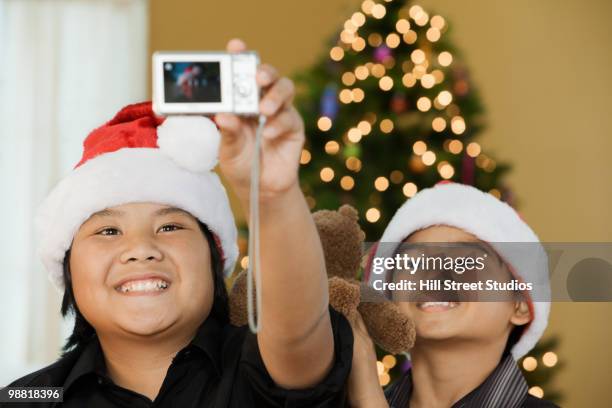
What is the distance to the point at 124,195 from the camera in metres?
1.51

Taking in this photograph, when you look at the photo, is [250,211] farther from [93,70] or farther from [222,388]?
[93,70]

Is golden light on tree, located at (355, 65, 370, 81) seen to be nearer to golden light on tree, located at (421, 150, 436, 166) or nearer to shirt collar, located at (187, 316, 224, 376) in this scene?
golden light on tree, located at (421, 150, 436, 166)

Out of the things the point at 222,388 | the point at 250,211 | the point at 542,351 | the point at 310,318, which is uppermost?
Result: the point at 250,211

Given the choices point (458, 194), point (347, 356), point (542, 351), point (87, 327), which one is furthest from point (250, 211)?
point (542, 351)

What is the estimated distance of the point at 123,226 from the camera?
1498 mm

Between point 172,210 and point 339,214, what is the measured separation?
12.2 inches

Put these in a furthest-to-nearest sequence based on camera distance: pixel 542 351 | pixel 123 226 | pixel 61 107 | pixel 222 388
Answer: pixel 61 107 < pixel 542 351 < pixel 123 226 < pixel 222 388

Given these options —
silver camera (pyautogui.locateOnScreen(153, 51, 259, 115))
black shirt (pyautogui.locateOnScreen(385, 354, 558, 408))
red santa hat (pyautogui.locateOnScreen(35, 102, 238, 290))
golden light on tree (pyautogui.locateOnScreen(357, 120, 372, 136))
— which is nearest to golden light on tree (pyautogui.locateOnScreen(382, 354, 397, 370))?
golden light on tree (pyautogui.locateOnScreen(357, 120, 372, 136))

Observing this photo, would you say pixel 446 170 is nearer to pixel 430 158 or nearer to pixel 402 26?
pixel 430 158

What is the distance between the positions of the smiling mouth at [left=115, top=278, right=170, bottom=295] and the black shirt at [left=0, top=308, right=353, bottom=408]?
0.11m

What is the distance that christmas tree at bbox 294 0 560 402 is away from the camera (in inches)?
126

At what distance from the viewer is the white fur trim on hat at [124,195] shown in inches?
59.6

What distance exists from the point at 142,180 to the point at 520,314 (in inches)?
32.7

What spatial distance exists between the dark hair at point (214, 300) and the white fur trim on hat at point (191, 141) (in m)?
0.13
